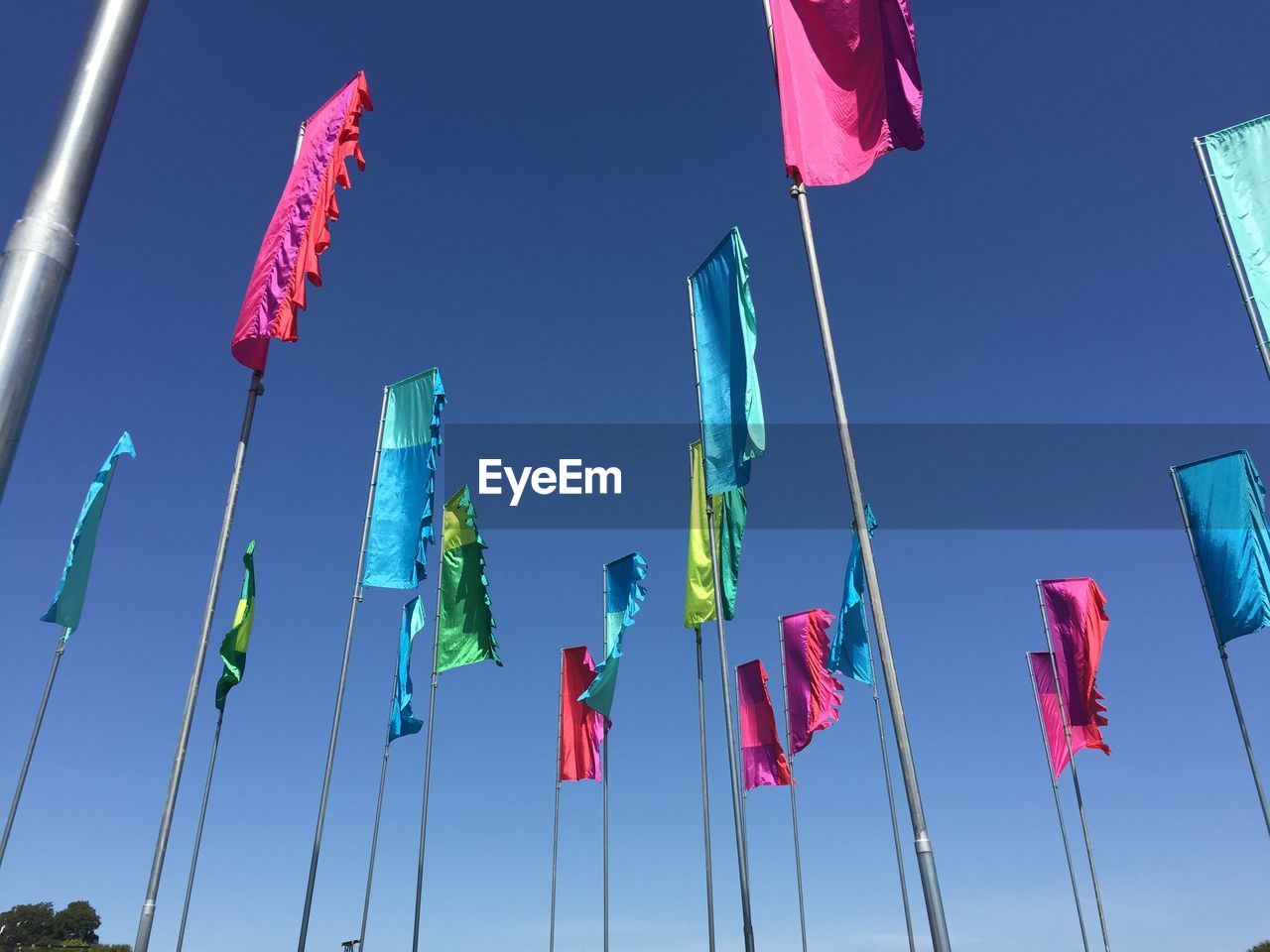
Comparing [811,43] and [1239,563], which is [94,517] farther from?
[1239,563]

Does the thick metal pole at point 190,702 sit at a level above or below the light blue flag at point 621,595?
below

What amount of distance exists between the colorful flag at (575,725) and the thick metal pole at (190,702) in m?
16.1

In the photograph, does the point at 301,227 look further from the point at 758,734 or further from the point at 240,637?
the point at 758,734

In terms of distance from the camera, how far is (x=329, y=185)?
14141 mm

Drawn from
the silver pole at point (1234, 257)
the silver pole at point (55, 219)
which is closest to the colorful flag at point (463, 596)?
the silver pole at point (1234, 257)

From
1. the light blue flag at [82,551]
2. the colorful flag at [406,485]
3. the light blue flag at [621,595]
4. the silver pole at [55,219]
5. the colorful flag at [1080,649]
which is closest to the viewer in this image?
the silver pole at [55,219]

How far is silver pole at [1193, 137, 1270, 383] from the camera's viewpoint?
12.6 metres

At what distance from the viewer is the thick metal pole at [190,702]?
10.7 meters

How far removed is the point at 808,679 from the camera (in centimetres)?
2684

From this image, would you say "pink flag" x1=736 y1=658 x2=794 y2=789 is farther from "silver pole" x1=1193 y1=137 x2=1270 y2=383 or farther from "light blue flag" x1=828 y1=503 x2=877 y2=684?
"silver pole" x1=1193 y1=137 x2=1270 y2=383

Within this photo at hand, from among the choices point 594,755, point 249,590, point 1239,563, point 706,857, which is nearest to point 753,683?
point 594,755

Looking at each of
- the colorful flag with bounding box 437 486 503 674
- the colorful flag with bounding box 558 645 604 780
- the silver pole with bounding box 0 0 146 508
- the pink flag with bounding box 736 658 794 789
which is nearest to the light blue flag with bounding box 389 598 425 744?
the colorful flag with bounding box 437 486 503 674

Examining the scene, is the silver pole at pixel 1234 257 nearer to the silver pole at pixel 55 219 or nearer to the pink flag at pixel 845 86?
the pink flag at pixel 845 86

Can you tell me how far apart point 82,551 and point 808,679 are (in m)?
19.2
